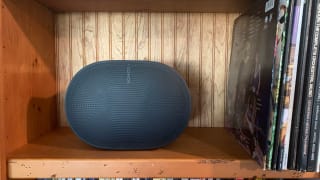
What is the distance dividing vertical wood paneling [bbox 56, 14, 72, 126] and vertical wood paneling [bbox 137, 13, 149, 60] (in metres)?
0.21

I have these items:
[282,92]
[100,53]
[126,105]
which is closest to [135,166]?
[126,105]

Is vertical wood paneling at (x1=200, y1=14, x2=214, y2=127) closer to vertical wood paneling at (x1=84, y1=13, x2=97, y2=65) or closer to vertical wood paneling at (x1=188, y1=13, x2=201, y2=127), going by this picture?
vertical wood paneling at (x1=188, y1=13, x2=201, y2=127)

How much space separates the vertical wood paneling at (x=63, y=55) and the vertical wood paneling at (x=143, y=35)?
0.67 feet

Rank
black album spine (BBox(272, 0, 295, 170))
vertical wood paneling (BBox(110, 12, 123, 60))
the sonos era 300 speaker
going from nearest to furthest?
black album spine (BBox(272, 0, 295, 170)) → the sonos era 300 speaker → vertical wood paneling (BBox(110, 12, 123, 60))

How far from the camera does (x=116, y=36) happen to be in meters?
0.94

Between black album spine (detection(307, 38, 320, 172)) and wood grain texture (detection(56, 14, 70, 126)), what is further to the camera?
wood grain texture (detection(56, 14, 70, 126))

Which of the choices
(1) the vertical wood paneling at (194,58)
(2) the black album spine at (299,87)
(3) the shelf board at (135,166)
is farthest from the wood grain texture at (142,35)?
(2) the black album spine at (299,87)

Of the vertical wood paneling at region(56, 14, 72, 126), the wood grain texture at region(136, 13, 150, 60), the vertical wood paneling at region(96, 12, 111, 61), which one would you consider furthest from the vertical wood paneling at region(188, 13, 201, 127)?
the vertical wood paneling at region(56, 14, 72, 126)

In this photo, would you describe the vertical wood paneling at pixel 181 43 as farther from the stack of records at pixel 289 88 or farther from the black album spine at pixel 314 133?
the black album spine at pixel 314 133

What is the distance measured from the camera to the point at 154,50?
3.09 ft

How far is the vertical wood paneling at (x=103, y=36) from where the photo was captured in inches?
36.7

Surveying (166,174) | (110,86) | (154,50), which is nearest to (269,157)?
(166,174)

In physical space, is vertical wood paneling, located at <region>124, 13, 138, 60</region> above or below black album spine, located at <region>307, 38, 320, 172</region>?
above

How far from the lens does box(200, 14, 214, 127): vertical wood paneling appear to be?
94 cm
